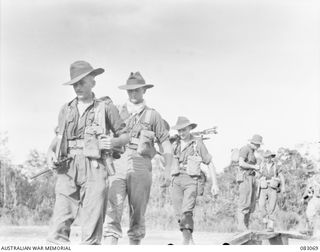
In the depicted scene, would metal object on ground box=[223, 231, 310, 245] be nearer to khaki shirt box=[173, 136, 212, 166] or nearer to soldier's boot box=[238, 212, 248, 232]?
khaki shirt box=[173, 136, 212, 166]

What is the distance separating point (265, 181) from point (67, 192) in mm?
10108

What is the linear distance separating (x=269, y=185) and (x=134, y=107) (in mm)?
7848

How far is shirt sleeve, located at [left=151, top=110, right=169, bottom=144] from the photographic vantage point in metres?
12.1

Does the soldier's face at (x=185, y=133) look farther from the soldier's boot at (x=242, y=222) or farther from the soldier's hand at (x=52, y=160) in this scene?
the soldier's hand at (x=52, y=160)

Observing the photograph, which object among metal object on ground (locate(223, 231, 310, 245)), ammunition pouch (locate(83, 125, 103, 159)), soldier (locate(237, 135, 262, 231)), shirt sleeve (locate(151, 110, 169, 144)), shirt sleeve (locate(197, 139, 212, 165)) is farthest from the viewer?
soldier (locate(237, 135, 262, 231))

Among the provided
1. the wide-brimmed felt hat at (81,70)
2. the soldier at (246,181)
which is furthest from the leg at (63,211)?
the soldier at (246,181)

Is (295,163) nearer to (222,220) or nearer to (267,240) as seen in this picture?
(222,220)

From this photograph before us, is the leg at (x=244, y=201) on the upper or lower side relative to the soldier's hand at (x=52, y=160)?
lower

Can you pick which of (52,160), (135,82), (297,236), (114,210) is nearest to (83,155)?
(52,160)

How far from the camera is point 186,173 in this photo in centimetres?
1499

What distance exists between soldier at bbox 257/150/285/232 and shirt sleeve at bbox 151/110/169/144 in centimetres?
755

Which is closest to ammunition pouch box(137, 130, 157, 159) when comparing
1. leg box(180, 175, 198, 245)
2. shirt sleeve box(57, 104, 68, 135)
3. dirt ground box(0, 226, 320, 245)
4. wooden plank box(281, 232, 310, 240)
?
shirt sleeve box(57, 104, 68, 135)

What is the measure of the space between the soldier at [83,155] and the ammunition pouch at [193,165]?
4.62 metres

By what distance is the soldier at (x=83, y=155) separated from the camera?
9977mm
